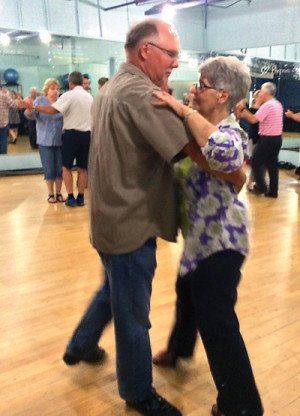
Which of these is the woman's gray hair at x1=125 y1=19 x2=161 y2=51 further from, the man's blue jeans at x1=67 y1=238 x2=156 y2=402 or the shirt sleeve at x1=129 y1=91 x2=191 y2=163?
the man's blue jeans at x1=67 y1=238 x2=156 y2=402

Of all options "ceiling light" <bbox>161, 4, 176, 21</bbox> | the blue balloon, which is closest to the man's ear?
the blue balloon

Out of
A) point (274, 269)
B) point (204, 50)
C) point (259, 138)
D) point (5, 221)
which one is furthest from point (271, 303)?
point (204, 50)

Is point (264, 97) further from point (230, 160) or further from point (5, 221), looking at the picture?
point (230, 160)

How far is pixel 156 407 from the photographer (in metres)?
A: 1.83

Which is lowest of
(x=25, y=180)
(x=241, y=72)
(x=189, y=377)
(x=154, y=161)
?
(x=25, y=180)

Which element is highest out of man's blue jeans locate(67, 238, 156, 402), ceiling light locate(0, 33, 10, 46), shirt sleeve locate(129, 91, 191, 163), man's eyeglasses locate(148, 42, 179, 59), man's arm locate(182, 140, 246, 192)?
ceiling light locate(0, 33, 10, 46)

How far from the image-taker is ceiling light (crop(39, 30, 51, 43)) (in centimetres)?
923

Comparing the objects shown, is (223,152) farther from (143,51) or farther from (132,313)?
(132,313)

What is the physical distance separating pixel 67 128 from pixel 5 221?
4.21 feet

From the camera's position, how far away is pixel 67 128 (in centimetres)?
531

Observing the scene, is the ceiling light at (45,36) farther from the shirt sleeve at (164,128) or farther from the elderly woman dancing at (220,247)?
the shirt sleeve at (164,128)

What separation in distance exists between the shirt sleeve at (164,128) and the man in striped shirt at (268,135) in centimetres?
471

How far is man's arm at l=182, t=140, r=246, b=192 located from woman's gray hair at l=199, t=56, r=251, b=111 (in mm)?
271

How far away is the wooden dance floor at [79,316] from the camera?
1.99 meters
